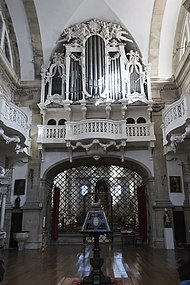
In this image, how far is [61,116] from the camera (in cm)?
1350

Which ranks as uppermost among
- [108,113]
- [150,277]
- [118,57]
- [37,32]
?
[37,32]

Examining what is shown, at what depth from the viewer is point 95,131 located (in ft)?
39.1

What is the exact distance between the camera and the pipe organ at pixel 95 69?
13094mm

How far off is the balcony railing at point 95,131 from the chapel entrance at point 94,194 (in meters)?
3.35

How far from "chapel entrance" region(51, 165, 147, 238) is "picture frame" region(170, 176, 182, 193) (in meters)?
2.48

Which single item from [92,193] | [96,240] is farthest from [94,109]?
[96,240]

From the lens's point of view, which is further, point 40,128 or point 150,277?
point 40,128

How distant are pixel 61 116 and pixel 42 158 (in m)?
2.20

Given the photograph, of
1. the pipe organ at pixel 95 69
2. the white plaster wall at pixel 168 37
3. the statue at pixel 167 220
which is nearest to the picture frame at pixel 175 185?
the statue at pixel 167 220

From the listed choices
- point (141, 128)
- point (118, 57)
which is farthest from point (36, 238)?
point (118, 57)

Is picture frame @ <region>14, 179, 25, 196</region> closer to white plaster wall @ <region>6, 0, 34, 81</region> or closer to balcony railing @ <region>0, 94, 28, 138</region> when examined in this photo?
balcony railing @ <region>0, 94, 28, 138</region>

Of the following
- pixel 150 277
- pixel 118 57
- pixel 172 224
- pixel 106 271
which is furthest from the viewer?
pixel 118 57

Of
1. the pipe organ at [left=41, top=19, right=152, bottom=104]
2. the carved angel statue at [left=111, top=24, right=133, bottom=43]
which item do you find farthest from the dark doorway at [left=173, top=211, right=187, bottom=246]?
the carved angel statue at [left=111, top=24, right=133, bottom=43]

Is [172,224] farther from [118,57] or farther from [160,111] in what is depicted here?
[118,57]
